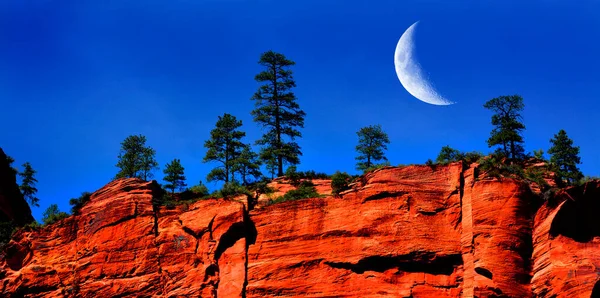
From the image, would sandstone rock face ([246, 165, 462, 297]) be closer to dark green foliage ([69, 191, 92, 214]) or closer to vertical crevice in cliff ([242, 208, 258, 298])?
vertical crevice in cliff ([242, 208, 258, 298])

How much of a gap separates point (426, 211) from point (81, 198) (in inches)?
861

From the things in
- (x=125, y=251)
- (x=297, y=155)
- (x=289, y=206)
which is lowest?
(x=125, y=251)

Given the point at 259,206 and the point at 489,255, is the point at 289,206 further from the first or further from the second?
the point at 489,255

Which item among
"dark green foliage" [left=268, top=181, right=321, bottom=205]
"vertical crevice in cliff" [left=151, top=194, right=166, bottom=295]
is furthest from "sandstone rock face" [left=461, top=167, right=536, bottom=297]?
"vertical crevice in cliff" [left=151, top=194, right=166, bottom=295]

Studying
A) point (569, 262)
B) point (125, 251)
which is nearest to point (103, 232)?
point (125, 251)

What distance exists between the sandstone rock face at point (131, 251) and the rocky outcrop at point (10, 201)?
6.73m

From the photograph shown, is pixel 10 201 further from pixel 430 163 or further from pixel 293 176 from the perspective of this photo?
pixel 430 163

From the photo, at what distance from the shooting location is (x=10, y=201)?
50375 millimetres

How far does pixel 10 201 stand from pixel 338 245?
89.9 feet

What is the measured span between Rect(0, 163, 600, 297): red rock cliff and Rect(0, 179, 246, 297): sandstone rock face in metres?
0.07

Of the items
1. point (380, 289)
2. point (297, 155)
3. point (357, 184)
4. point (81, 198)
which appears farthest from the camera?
point (297, 155)

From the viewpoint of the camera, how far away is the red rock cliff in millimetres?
32719

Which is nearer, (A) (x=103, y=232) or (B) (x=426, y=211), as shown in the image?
(B) (x=426, y=211)

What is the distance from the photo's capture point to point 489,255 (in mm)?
32875
